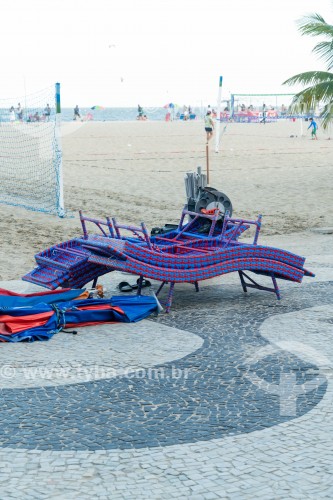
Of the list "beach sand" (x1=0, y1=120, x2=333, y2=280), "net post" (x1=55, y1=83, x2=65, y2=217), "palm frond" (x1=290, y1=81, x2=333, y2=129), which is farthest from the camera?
"palm frond" (x1=290, y1=81, x2=333, y2=129)

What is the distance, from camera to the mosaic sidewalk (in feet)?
12.7

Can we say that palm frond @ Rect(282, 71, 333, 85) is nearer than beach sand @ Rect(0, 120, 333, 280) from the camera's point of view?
No

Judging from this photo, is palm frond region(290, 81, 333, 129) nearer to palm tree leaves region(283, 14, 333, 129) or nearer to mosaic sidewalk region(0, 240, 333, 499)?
palm tree leaves region(283, 14, 333, 129)

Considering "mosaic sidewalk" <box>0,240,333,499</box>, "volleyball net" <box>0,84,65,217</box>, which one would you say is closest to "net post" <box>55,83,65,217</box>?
"volleyball net" <box>0,84,65,217</box>

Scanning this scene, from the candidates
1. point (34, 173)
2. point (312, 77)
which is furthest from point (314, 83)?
point (34, 173)

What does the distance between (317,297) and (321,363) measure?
2.11m

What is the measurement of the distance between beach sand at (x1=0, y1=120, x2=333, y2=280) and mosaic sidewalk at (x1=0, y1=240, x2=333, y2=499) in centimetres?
320

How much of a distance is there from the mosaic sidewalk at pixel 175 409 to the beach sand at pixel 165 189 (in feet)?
10.5

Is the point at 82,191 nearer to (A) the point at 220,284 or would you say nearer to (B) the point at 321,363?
(A) the point at 220,284

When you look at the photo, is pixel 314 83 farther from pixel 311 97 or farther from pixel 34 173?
pixel 34 173

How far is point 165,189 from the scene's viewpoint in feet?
55.1

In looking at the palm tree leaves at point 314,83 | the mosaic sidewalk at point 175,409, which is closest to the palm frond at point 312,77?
the palm tree leaves at point 314,83

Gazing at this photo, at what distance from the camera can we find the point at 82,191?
16.5m

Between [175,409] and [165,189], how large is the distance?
40.2ft
